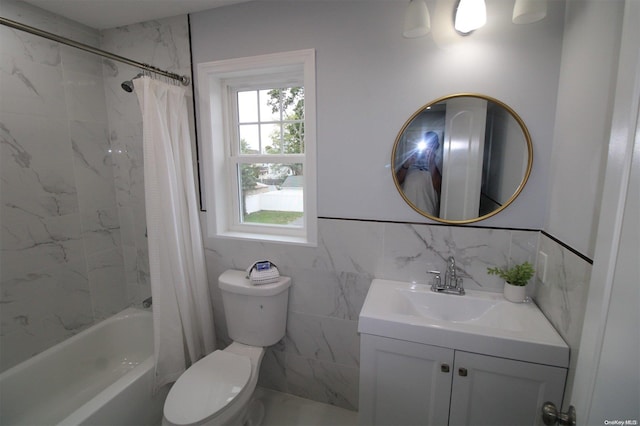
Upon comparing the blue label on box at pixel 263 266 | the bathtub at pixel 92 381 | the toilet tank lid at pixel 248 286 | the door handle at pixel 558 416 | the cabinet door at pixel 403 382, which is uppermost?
the blue label on box at pixel 263 266

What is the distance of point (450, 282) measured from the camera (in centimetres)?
147

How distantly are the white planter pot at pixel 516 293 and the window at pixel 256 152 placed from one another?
102 cm

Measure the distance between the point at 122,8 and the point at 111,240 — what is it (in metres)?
1.53

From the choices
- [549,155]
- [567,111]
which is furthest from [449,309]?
[567,111]

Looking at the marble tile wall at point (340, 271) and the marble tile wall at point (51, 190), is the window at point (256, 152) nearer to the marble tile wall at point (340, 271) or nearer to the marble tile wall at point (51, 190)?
the marble tile wall at point (340, 271)

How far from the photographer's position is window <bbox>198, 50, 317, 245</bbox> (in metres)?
1.77

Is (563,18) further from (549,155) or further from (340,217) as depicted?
(340,217)

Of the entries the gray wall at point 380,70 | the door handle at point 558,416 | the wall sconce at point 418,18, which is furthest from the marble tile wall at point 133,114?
the door handle at point 558,416

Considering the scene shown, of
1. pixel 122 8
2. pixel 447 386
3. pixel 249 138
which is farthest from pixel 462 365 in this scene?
pixel 122 8

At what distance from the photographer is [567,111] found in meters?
1.16

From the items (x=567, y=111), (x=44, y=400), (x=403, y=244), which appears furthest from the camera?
(x=44, y=400)

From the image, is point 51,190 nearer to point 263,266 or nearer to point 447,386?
point 263,266

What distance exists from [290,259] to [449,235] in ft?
3.03

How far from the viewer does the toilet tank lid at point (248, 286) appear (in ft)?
5.49
